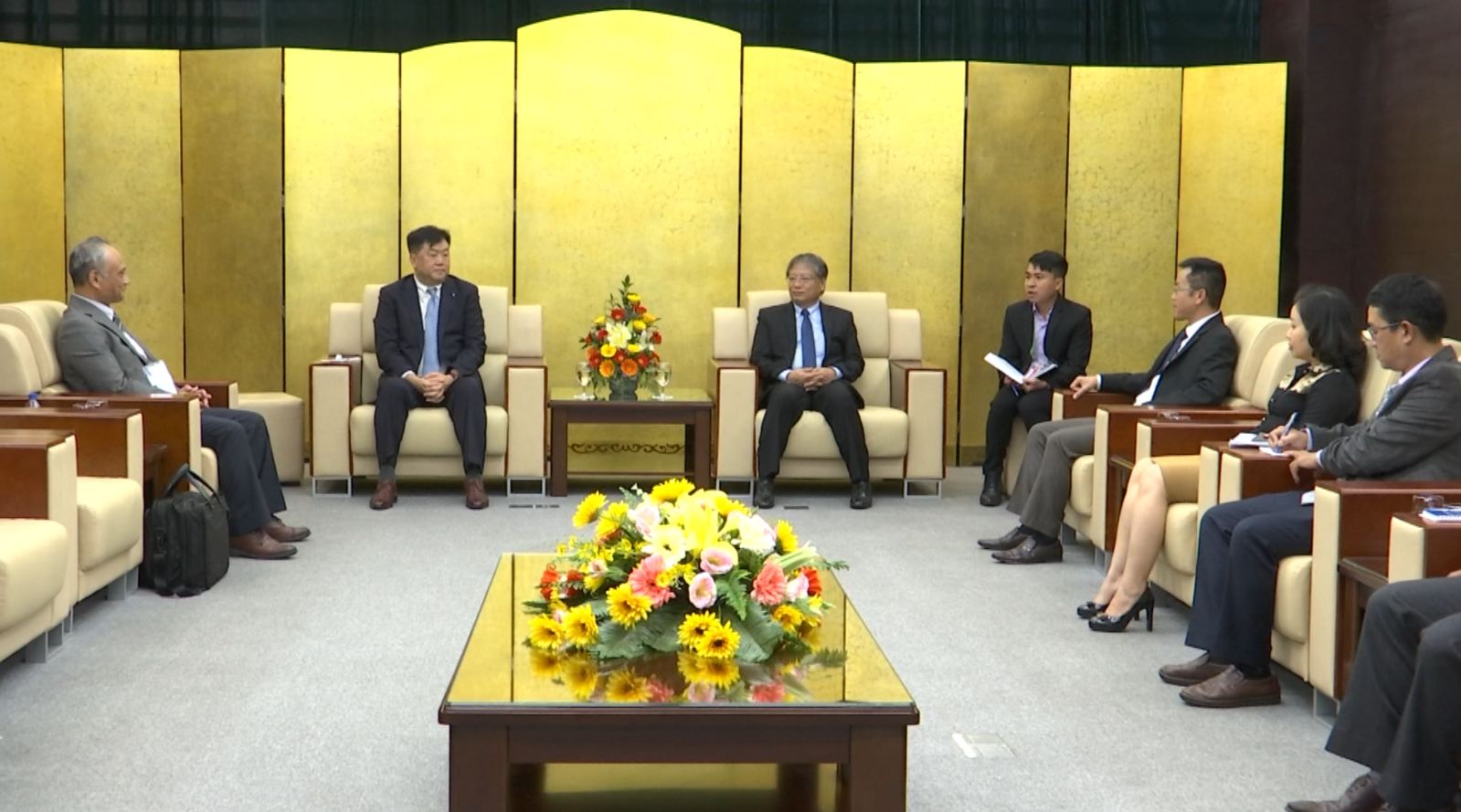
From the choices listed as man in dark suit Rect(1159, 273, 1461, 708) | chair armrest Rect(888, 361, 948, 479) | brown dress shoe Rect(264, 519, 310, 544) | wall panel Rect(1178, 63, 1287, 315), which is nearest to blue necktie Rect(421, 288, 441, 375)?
brown dress shoe Rect(264, 519, 310, 544)

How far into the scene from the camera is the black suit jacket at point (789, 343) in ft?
28.8

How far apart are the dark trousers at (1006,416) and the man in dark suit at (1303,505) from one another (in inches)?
135

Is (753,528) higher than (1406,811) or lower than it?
higher

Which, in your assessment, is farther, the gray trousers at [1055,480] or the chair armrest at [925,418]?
the chair armrest at [925,418]

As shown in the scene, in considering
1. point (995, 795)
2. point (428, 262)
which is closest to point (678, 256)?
point (428, 262)

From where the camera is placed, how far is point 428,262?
28.1 ft

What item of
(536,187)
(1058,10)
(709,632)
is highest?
(1058,10)

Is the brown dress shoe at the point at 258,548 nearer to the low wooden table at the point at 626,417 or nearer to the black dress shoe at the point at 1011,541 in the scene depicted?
the low wooden table at the point at 626,417

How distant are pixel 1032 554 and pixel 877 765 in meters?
3.81

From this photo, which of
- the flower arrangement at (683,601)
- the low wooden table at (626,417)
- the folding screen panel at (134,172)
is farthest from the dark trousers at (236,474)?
the flower arrangement at (683,601)

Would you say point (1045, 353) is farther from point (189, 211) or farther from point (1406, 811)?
point (1406, 811)

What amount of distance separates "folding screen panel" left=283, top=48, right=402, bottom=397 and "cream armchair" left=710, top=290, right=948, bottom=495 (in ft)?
6.51

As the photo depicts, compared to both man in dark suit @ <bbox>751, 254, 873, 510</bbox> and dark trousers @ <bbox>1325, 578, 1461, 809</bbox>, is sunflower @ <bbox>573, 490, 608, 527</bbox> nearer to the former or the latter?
dark trousers @ <bbox>1325, 578, 1461, 809</bbox>

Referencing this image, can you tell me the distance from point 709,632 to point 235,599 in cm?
310
